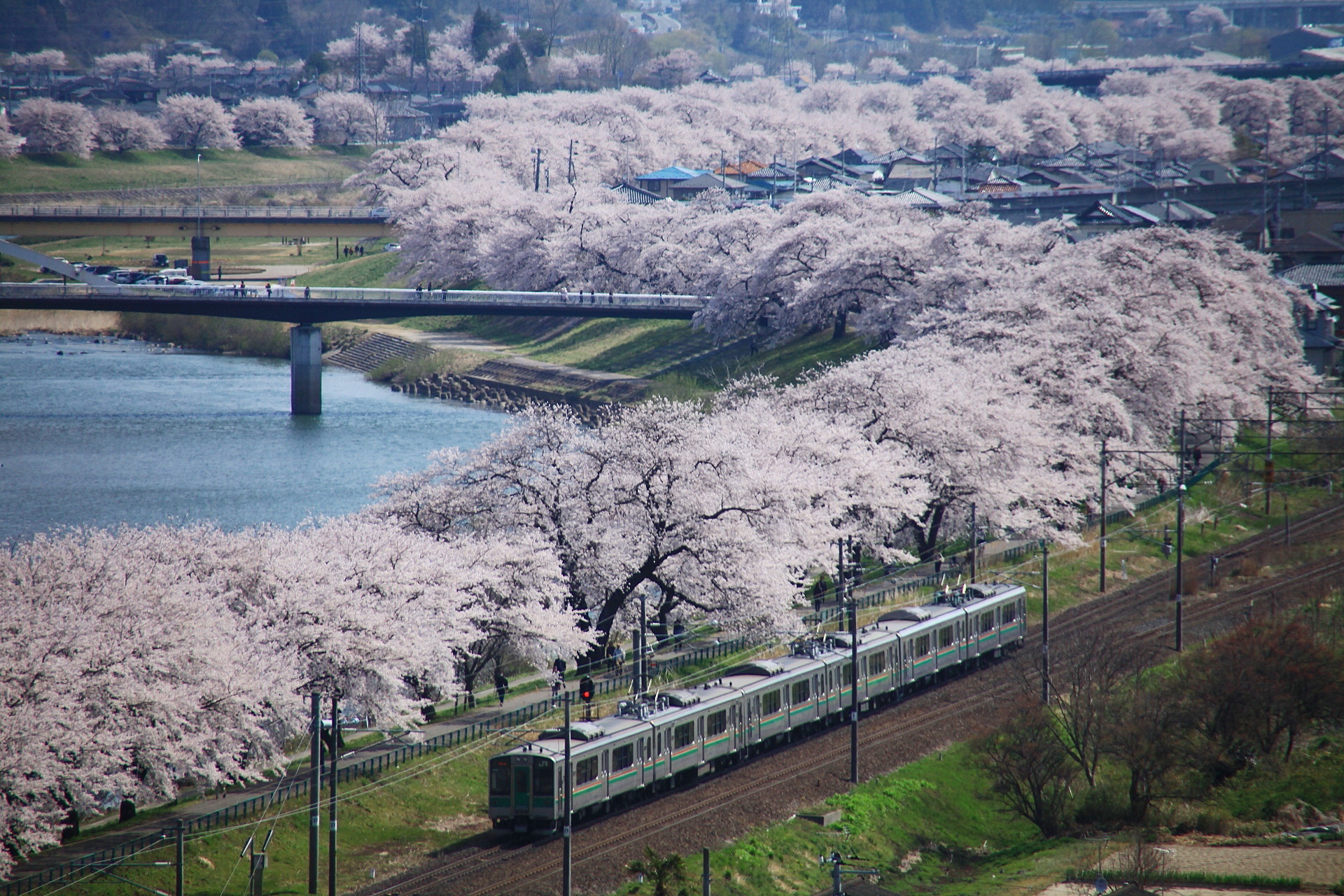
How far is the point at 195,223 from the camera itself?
97.1 metres

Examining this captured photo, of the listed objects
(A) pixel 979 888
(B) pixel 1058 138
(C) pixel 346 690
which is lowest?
(A) pixel 979 888

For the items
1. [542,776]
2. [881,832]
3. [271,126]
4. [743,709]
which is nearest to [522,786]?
[542,776]

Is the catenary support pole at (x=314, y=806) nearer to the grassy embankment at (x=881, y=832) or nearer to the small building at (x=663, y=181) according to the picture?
the grassy embankment at (x=881, y=832)

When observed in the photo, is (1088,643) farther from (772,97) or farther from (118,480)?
(772,97)

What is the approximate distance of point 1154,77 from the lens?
564 feet

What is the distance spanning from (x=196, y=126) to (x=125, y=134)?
7098 mm

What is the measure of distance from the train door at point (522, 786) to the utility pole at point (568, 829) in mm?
672

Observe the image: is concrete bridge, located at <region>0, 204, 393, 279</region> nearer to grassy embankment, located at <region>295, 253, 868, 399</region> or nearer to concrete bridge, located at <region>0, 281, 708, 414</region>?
grassy embankment, located at <region>295, 253, 868, 399</region>

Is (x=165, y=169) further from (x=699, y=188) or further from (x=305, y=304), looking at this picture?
(x=305, y=304)

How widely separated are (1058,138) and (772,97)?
38.4m

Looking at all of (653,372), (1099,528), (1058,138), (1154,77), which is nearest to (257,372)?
(653,372)

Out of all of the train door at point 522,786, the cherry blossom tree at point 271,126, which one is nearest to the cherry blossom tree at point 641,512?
the train door at point 522,786

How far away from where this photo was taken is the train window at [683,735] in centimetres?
2744

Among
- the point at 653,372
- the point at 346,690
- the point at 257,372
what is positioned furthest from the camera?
the point at 257,372
